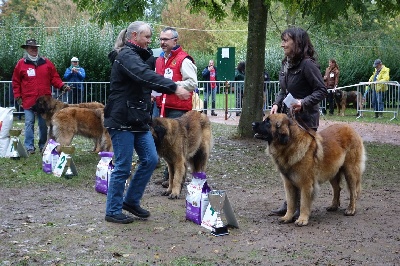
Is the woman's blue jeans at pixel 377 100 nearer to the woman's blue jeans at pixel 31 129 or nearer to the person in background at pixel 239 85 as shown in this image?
the person in background at pixel 239 85

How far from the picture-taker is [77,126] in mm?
11234

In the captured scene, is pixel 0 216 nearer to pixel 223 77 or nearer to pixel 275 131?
pixel 275 131

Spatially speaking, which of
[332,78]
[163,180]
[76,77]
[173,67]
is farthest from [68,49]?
[173,67]

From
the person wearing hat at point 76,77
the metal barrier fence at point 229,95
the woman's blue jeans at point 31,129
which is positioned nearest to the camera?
the woman's blue jeans at point 31,129

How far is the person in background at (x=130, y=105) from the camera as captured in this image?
619 centimetres

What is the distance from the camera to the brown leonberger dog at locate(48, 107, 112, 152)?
11.1m

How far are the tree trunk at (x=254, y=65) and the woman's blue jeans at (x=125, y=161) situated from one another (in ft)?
25.2

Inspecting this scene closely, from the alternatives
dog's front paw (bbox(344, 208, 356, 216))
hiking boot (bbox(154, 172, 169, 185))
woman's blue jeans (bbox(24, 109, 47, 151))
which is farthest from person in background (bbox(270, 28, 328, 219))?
woman's blue jeans (bbox(24, 109, 47, 151))

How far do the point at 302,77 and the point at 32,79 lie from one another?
6.74 m

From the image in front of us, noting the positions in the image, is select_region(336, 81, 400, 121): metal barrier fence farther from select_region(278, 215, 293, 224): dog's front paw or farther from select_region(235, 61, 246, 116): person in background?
select_region(278, 215, 293, 224): dog's front paw

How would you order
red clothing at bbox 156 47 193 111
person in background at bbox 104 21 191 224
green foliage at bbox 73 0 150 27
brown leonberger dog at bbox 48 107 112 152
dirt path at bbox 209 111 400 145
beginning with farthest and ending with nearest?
dirt path at bbox 209 111 400 145 < green foliage at bbox 73 0 150 27 < brown leonberger dog at bbox 48 107 112 152 < red clothing at bbox 156 47 193 111 < person in background at bbox 104 21 191 224

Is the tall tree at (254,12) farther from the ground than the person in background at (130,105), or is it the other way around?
the tall tree at (254,12)

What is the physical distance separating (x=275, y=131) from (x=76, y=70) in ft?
47.9

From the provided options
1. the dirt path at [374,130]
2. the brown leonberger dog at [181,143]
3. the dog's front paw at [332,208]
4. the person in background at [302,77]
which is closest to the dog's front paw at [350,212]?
the dog's front paw at [332,208]
